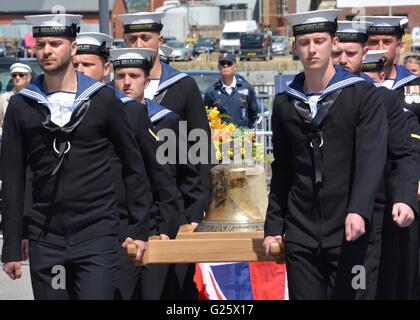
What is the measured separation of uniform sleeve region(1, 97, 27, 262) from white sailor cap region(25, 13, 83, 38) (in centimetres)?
44

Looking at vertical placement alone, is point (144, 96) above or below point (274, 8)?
above

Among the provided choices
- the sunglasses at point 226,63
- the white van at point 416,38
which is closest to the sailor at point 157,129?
the sunglasses at point 226,63

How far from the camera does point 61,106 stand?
677 cm

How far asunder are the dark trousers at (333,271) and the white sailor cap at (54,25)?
5.65ft

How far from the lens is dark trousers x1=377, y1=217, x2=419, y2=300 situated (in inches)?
278

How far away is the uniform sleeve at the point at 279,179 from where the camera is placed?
676cm

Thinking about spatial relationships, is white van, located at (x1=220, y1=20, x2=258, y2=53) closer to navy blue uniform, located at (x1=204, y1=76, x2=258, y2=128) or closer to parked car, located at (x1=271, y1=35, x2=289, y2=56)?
parked car, located at (x1=271, y1=35, x2=289, y2=56)

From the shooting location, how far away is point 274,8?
105312 mm

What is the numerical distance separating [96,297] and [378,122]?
177 centimetres

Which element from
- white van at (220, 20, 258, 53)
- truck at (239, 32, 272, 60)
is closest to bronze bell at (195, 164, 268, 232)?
truck at (239, 32, 272, 60)

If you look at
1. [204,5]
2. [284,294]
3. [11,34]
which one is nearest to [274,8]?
[204,5]

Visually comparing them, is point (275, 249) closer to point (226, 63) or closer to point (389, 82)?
point (389, 82)

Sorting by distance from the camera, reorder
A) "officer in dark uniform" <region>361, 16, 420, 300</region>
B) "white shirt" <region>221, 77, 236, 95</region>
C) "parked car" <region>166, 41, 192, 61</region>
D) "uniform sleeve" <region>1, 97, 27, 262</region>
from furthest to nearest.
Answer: "parked car" <region>166, 41, 192, 61</region>
"white shirt" <region>221, 77, 236, 95</region>
"officer in dark uniform" <region>361, 16, 420, 300</region>
"uniform sleeve" <region>1, 97, 27, 262</region>
